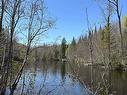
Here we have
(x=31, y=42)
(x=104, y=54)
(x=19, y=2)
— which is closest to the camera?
(x=104, y=54)

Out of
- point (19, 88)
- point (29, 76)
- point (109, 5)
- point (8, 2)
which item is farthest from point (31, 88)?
point (109, 5)

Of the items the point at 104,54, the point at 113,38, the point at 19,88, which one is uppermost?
the point at 113,38

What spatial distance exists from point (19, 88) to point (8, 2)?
20.8 feet

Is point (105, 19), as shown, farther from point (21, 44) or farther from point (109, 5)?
point (21, 44)

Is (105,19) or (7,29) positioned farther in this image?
(105,19)

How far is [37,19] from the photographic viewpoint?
664 inches

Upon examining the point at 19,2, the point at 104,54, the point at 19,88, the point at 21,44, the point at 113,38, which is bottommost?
the point at 19,88

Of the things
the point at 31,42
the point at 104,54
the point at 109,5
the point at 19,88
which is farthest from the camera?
the point at 31,42

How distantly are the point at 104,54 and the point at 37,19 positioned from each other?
33.0 feet

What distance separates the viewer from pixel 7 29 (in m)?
10.8

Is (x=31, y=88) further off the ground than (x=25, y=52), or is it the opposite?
(x=25, y=52)

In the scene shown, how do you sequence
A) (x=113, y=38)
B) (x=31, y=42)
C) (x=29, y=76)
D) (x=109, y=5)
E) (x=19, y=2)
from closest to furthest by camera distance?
(x=19, y=2), (x=29, y=76), (x=109, y=5), (x=31, y=42), (x=113, y=38)

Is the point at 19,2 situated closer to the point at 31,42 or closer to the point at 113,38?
the point at 31,42

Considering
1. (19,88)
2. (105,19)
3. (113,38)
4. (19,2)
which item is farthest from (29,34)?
(113,38)
